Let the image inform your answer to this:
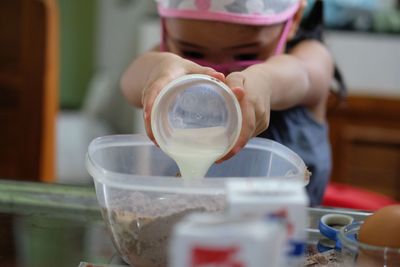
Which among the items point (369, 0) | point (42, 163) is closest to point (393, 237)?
point (42, 163)

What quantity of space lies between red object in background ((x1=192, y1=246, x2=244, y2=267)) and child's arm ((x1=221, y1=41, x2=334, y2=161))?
0.67ft

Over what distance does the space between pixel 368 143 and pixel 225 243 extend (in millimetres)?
2021

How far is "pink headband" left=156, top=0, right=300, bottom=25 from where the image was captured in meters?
0.77

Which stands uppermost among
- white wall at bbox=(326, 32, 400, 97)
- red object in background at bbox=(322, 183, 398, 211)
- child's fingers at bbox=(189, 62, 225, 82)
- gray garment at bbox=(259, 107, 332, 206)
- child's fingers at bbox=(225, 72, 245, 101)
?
child's fingers at bbox=(189, 62, 225, 82)

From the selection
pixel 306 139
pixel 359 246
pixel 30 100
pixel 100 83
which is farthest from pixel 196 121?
pixel 100 83

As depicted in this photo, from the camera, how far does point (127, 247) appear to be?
539 millimetres

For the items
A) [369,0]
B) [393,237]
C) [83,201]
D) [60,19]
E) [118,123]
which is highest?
[393,237]

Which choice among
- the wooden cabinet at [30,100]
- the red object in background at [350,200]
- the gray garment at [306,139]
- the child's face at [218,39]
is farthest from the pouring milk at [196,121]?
the wooden cabinet at [30,100]

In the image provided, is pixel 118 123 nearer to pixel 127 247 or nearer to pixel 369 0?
pixel 369 0

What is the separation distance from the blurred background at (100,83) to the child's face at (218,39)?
692 mm

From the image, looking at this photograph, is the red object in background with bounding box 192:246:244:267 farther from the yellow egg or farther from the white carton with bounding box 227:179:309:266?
the yellow egg

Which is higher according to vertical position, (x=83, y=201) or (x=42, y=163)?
(x=83, y=201)

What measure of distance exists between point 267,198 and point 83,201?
433 millimetres

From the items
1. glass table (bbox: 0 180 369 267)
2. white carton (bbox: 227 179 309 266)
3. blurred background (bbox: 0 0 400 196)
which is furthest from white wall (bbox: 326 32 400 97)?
white carton (bbox: 227 179 309 266)
